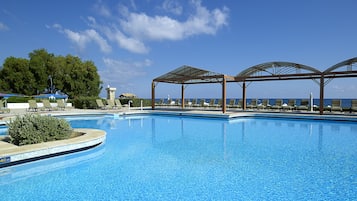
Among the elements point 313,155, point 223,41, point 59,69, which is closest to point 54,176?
point 313,155

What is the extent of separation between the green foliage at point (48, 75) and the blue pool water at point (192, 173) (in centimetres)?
2240

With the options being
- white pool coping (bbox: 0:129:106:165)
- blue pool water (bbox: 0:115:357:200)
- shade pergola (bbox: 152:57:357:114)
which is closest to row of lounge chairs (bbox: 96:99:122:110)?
shade pergola (bbox: 152:57:357:114)

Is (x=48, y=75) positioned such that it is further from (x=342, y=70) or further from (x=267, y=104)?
(x=342, y=70)

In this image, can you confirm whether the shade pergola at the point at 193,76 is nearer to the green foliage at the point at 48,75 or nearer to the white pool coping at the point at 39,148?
the white pool coping at the point at 39,148

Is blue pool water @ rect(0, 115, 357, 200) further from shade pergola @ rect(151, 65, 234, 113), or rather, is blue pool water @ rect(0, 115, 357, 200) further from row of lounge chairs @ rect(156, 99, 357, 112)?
row of lounge chairs @ rect(156, 99, 357, 112)

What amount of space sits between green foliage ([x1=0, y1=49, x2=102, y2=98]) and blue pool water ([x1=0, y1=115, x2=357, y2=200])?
22397 mm

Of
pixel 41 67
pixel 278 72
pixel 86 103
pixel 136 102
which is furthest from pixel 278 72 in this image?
pixel 41 67

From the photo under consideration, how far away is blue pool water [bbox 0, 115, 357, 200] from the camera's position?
3326 millimetres

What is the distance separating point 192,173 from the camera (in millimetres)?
4141

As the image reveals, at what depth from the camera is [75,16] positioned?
1577cm

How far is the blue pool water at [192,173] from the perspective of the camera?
131 inches

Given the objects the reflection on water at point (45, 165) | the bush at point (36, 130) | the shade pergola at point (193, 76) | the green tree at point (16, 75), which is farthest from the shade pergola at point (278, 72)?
the green tree at point (16, 75)

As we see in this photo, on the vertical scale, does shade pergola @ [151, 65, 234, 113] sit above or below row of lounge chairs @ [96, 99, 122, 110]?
above

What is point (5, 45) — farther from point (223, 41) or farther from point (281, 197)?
→ point (281, 197)
